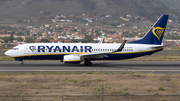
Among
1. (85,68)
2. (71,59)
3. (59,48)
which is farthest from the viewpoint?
(59,48)

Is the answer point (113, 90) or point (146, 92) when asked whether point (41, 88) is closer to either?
point (113, 90)

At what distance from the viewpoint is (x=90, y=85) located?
2381 cm

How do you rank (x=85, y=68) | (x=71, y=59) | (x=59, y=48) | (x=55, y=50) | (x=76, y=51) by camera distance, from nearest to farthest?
(x=85, y=68) < (x=71, y=59) < (x=55, y=50) < (x=59, y=48) < (x=76, y=51)

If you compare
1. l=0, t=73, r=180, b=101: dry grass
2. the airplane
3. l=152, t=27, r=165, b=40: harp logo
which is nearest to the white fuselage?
the airplane

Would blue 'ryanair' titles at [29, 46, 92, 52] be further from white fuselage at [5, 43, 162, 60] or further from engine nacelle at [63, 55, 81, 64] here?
engine nacelle at [63, 55, 81, 64]

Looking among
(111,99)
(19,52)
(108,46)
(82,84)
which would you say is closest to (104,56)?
(108,46)

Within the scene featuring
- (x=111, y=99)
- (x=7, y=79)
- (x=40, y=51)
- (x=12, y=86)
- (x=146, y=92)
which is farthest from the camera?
(x=40, y=51)

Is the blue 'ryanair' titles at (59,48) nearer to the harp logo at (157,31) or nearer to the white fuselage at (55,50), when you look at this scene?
the white fuselage at (55,50)

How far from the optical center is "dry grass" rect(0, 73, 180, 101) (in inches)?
832

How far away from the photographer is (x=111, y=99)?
17828 mm

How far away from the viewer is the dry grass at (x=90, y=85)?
21130mm

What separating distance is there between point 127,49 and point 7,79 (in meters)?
22.4

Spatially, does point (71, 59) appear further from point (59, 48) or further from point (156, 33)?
point (156, 33)

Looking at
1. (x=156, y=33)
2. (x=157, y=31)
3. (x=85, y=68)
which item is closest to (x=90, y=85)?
(x=85, y=68)
